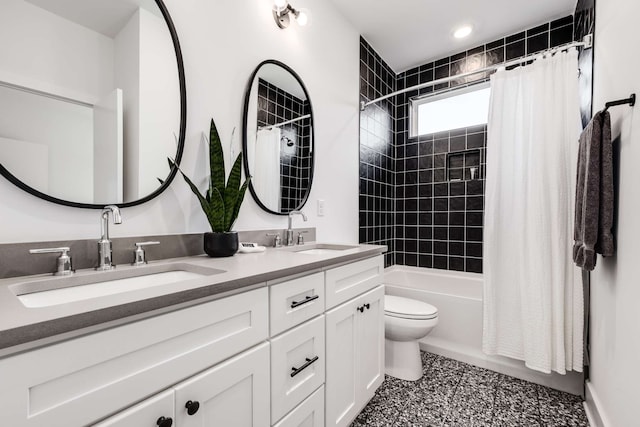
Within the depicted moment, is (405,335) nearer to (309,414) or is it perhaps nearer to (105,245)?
(309,414)

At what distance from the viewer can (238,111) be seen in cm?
151

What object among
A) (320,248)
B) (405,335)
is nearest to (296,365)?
(320,248)

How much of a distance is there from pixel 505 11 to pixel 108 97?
2.68 m

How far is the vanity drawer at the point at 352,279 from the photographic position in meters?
1.23

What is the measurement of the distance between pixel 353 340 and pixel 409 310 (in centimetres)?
67

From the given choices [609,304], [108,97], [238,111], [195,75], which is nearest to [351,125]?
[238,111]

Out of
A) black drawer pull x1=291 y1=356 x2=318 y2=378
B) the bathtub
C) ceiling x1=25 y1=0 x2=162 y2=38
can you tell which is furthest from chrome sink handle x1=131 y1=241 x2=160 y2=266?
the bathtub

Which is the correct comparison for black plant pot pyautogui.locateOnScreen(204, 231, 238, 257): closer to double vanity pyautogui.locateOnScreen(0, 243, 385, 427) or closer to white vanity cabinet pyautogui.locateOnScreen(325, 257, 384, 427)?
double vanity pyautogui.locateOnScreen(0, 243, 385, 427)

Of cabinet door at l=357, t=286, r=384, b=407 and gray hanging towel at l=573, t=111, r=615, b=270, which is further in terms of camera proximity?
cabinet door at l=357, t=286, r=384, b=407

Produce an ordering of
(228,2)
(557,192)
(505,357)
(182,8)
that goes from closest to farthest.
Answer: (182,8) < (228,2) < (557,192) < (505,357)

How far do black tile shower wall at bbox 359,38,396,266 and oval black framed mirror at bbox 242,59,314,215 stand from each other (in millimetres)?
745

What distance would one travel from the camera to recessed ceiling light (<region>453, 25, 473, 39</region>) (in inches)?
93.9

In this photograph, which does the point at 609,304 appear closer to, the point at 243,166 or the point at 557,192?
the point at 557,192

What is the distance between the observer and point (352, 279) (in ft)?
4.58
